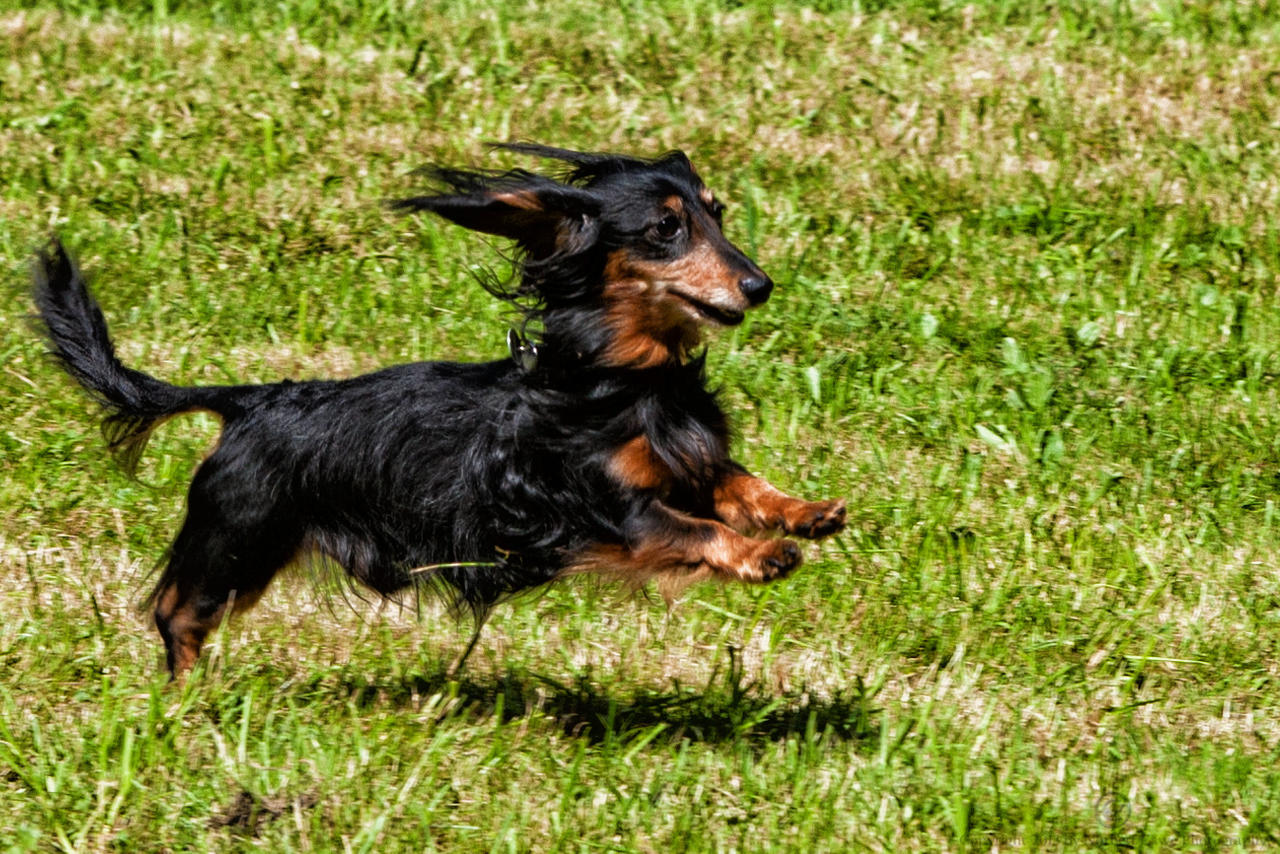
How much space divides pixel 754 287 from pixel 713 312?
0.38ft

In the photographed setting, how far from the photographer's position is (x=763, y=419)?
5.85m

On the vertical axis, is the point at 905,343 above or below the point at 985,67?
below

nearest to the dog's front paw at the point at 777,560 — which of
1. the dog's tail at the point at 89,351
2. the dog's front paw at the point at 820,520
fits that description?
the dog's front paw at the point at 820,520

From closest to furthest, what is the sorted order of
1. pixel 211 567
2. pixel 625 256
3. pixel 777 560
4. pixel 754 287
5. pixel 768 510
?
pixel 777 560 → pixel 754 287 → pixel 625 256 → pixel 768 510 → pixel 211 567

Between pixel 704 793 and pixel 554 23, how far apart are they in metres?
4.97

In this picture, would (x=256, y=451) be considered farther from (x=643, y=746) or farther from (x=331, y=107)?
(x=331, y=107)

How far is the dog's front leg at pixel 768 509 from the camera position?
160 inches

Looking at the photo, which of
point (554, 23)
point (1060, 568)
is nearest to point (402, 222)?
point (554, 23)

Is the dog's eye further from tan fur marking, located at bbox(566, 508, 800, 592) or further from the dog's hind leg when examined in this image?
the dog's hind leg

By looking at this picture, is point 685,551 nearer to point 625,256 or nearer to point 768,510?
point 768,510

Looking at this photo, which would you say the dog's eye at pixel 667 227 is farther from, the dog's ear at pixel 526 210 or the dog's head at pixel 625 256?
the dog's ear at pixel 526 210

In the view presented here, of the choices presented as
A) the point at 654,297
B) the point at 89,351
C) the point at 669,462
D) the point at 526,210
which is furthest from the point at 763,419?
the point at 89,351

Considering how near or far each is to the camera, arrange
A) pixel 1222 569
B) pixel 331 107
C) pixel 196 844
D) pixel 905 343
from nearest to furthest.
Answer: pixel 196 844, pixel 1222 569, pixel 905 343, pixel 331 107

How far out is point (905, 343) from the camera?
629cm
